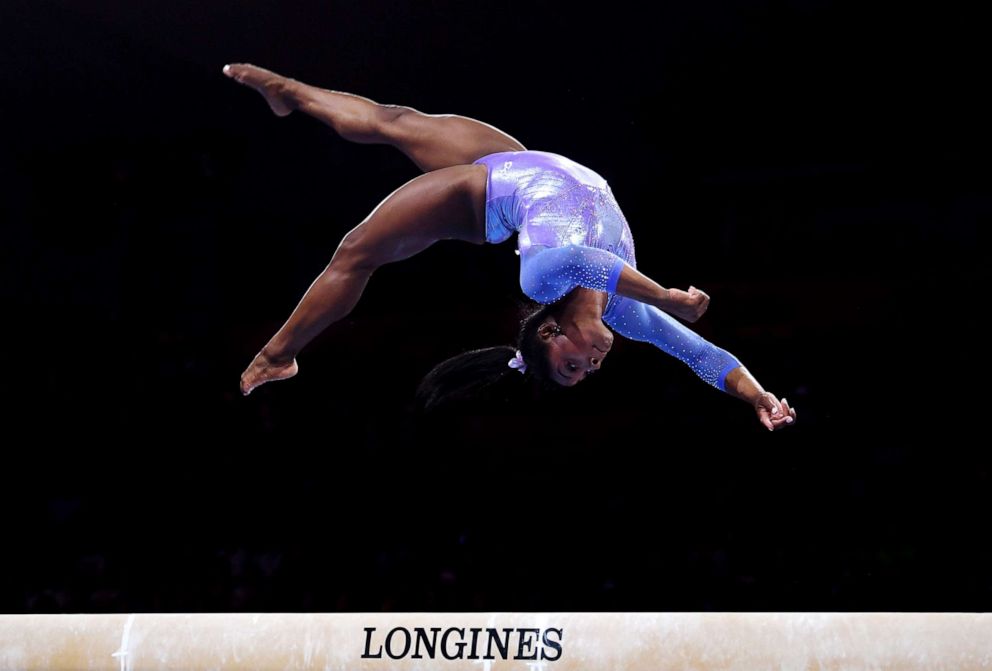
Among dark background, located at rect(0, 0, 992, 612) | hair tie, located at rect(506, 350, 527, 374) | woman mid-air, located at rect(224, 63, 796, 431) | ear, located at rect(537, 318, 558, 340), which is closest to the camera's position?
woman mid-air, located at rect(224, 63, 796, 431)

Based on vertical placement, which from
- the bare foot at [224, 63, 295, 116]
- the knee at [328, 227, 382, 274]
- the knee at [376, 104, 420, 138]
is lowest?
the knee at [328, 227, 382, 274]

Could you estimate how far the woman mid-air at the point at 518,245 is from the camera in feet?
9.96

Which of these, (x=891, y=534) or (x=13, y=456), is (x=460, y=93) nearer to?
(x=891, y=534)

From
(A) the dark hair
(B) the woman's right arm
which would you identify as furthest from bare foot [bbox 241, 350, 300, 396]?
(B) the woman's right arm

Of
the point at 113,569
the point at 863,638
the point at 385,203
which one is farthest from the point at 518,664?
the point at 113,569

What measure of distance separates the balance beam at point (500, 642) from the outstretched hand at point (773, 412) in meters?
0.64

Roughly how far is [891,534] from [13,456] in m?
4.25

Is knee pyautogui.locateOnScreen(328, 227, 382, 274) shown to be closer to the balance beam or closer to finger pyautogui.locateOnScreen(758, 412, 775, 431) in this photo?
the balance beam

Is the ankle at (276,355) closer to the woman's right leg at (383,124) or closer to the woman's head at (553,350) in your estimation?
the woman's head at (553,350)

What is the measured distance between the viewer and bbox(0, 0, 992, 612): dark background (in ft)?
13.2

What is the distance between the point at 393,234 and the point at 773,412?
1394mm

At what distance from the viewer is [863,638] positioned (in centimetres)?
241

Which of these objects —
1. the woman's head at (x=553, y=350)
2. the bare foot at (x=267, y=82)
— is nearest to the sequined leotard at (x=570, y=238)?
the woman's head at (x=553, y=350)

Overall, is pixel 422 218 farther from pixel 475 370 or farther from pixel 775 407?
pixel 775 407
